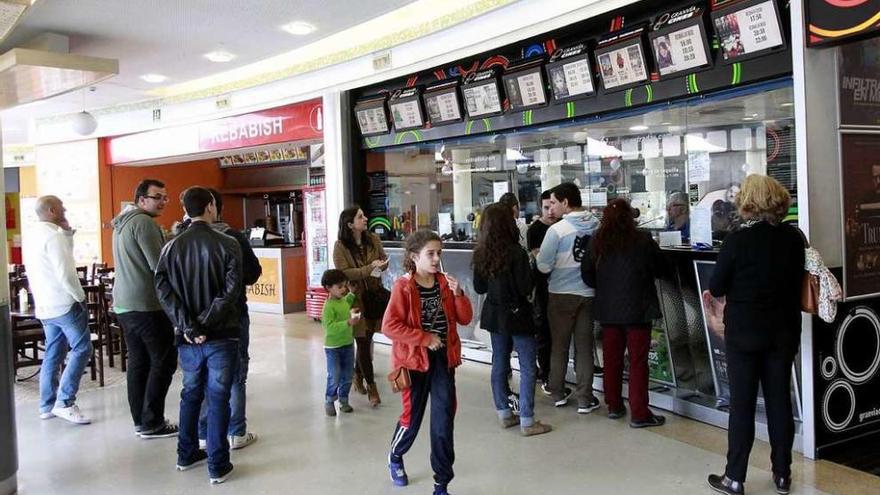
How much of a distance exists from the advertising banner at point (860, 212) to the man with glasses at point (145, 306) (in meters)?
4.14

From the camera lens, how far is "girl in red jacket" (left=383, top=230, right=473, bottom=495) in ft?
11.1

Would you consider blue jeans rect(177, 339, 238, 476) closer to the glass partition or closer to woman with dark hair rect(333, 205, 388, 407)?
woman with dark hair rect(333, 205, 388, 407)

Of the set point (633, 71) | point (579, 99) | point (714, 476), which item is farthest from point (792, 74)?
point (714, 476)

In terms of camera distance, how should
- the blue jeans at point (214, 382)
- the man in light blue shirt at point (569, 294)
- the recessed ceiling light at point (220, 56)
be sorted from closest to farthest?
the blue jeans at point (214, 382), the man in light blue shirt at point (569, 294), the recessed ceiling light at point (220, 56)

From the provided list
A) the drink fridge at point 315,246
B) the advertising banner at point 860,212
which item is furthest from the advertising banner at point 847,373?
the drink fridge at point 315,246

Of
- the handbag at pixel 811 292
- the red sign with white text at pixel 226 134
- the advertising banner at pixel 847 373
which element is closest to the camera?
the handbag at pixel 811 292

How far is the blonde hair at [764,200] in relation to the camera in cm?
331

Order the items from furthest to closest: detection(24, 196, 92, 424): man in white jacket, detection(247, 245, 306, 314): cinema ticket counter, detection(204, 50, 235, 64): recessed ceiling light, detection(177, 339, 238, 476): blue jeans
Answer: detection(247, 245, 306, 314): cinema ticket counter, detection(204, 50, 235, 64): recessed ceiling light, detection(24, 196, 92, 424): man in white jacket, detection(177, 339, 238, 476): blue jeans

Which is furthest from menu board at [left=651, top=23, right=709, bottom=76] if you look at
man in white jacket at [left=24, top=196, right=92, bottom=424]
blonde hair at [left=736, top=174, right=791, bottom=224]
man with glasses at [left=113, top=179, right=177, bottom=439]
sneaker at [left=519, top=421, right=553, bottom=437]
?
man in white jacket at [left=24, top=196, right=92, bottom=424]

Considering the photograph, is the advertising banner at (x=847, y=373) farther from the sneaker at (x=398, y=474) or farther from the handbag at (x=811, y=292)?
the sneaker at (x=398, y=474)

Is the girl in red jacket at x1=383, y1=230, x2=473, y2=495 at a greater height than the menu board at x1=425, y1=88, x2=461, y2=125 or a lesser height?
lesser

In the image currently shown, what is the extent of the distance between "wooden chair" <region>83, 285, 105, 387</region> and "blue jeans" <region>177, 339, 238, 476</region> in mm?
2759

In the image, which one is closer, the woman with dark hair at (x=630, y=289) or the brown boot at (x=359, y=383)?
the woman with dark hair at (x=630, y=289)

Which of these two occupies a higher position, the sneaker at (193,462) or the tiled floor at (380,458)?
the sneaker at (193,462)
